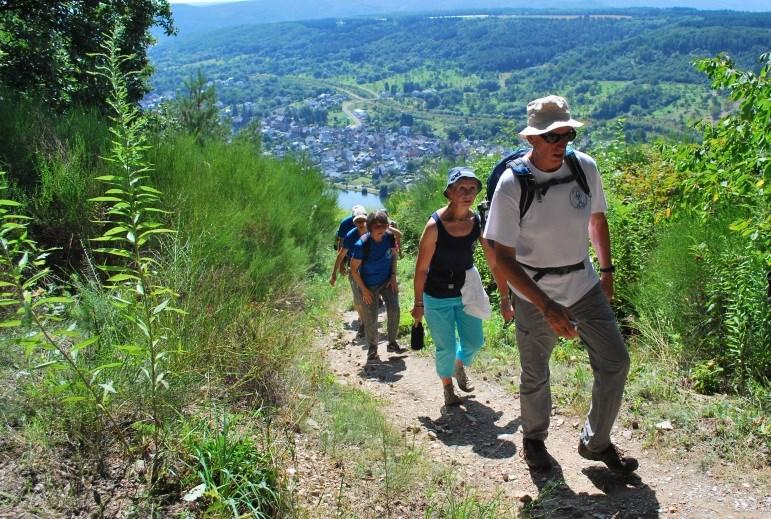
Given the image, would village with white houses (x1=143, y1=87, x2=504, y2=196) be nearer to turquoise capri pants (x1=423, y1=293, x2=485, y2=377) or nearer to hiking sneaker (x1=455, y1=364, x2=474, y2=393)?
hiking sneaker (x1=455, y1=364, x2=474, y2=393)

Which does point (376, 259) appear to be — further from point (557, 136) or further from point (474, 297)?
point (557, 136)

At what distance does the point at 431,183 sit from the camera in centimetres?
1541

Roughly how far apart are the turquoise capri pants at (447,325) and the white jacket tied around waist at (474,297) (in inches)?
2.7

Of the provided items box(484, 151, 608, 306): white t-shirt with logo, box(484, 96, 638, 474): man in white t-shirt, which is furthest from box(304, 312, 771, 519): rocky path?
box(484, 151, 608, 306): white t-shirt with logo

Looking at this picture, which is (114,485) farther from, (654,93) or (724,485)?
(654,93)

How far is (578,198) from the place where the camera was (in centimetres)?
349

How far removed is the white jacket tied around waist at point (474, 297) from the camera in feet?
16.6

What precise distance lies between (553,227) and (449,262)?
61.7 inches

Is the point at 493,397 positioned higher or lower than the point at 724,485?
lower

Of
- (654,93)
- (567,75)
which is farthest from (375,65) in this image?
(654,93)

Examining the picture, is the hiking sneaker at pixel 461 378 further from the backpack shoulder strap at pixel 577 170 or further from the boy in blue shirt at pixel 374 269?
the backpack shoulder strap at pixel 577 170

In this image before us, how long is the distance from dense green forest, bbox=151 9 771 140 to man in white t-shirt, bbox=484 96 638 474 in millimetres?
3370

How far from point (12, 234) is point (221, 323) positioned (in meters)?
2.16

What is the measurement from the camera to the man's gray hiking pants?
3500 millimetres
